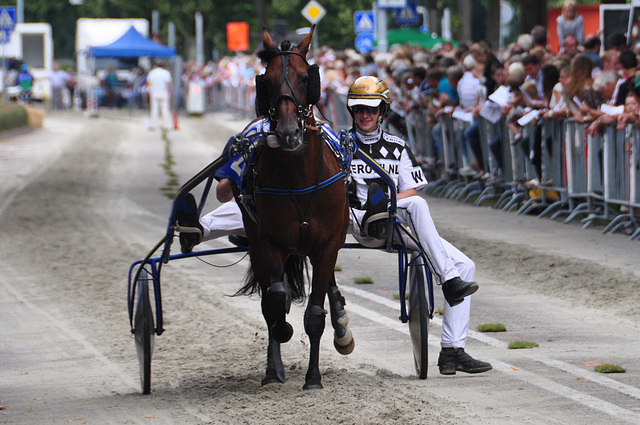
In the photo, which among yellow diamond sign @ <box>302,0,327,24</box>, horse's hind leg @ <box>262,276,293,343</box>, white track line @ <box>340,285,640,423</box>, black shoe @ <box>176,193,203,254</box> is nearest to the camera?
white track line @ <box>340,285,640,423</box>

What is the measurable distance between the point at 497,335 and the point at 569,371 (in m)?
1.37

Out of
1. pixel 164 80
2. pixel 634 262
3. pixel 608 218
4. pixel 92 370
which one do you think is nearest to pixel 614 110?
pixel 608 218

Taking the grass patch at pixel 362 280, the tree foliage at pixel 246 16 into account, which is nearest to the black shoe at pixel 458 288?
the grass patch at pixel 362 280

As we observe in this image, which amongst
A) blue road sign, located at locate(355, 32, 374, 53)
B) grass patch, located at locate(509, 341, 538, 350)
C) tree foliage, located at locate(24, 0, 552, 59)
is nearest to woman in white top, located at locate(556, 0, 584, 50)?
grass patch, located at locate(509, 341, 538, 350)

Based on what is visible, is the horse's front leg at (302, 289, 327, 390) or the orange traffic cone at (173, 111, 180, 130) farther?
the orange traffic cone at (173, 111, 180, 130)

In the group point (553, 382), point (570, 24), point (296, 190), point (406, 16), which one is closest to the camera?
point (296, 190)

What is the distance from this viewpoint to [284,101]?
245 inches

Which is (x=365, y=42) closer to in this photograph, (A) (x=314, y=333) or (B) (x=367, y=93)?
(B) (x=367, y=93)

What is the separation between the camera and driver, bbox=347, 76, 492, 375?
7238mm

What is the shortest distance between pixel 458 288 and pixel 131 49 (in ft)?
132

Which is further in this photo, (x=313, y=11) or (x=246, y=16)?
(x=246, y=16)

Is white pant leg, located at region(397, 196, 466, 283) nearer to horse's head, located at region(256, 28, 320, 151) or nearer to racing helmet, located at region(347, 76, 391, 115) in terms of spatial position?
racing helmet, located at region(347, 76, 391, 115)

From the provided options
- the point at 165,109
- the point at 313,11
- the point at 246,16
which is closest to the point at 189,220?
the point at 313,11

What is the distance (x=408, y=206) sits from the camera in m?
7.29
